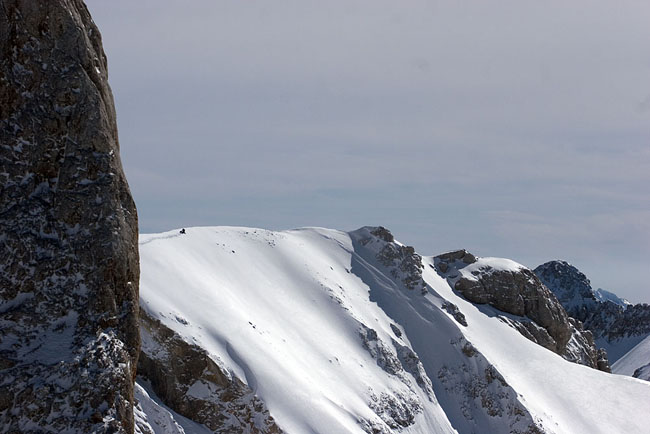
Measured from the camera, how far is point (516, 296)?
7956 centimetres

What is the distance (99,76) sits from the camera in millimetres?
21000

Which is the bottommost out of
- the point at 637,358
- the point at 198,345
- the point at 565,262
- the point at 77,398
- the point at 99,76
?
the point at 198,345

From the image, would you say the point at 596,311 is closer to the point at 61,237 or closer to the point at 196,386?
the point at 196,386

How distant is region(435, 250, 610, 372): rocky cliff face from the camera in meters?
78.1

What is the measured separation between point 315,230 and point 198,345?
34.8 metres

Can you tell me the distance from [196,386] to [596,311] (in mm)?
154595

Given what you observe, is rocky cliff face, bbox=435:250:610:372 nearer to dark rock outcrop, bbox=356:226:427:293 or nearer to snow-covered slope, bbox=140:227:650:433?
snow-covered slope, bbox=140:227:650:433

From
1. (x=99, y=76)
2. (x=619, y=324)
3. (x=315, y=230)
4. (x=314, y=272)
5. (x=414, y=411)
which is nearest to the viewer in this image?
(x=99, y=76)

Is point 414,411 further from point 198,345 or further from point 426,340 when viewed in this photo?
point 198,345

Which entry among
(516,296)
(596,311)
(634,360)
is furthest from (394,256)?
(596,311)

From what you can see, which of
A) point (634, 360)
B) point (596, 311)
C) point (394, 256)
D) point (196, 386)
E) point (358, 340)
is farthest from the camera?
point (596, 311)

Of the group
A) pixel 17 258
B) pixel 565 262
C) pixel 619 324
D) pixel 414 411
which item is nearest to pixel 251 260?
pixel 414 411

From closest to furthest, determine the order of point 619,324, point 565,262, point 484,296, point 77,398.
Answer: point 77,398 → point 484,296 → point 619,324 → point 565,262

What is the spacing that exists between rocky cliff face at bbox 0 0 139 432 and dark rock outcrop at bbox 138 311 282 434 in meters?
18.7
